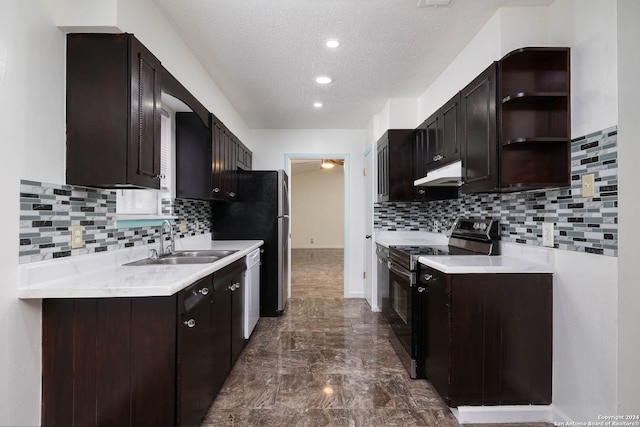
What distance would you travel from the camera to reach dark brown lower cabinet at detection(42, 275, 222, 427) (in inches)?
58.2

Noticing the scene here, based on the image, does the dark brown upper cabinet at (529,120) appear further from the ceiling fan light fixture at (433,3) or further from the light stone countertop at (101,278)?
the light stone countertop at (101,278)

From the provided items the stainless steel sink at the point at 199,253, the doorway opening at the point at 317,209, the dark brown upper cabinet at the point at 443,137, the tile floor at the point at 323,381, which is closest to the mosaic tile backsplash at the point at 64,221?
the stainless steel sink at the point at 199,253

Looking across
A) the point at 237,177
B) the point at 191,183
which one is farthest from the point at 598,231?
the point at 237,177

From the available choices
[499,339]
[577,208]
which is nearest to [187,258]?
[499,339]

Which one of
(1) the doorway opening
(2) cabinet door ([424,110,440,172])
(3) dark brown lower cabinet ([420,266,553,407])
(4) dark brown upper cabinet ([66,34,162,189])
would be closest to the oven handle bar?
(3) dark brown lower cabinet ([420,266,553,407])

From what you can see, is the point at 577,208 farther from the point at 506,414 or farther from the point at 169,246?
the point at 169,246

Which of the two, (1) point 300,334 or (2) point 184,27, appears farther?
(1) point 300,334

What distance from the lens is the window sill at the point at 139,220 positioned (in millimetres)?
2074

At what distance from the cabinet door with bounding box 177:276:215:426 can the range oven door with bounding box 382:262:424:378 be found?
4.53 ft

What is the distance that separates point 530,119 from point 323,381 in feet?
7.07

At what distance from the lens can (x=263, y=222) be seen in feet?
12.9

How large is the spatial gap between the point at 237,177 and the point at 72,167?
88.3 inches

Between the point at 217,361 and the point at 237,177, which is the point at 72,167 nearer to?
the point at 217,361

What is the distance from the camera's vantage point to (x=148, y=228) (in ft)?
7.99
